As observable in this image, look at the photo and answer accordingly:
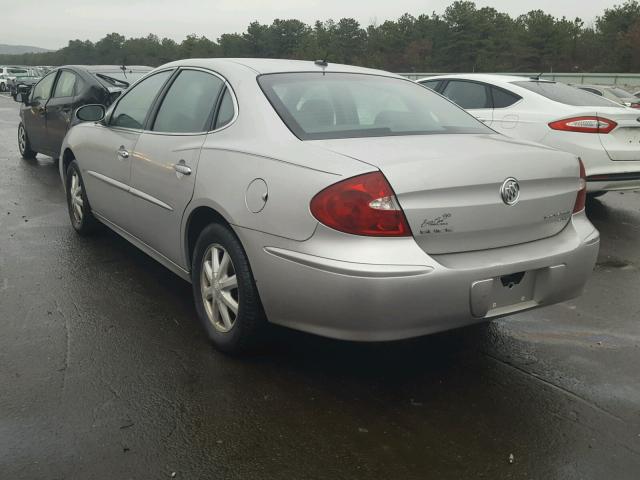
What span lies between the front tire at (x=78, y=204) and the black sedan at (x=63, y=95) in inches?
138

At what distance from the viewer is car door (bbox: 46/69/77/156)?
9.20 meters

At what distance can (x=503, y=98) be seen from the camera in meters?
7.69

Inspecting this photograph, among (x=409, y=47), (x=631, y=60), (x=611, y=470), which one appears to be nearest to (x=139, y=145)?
(x=611, y=470)

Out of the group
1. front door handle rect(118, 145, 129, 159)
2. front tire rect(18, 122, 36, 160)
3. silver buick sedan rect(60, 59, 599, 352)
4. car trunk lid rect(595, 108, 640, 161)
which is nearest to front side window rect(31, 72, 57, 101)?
front tire rect(18, 122, 36, 160)

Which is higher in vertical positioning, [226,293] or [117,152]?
[117,152]

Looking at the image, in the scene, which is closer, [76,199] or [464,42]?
[76,199]

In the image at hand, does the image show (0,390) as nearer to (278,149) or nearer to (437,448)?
(278,149)

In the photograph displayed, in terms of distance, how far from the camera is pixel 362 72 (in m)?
4.24

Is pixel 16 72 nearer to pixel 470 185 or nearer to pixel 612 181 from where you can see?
pixel 612 181

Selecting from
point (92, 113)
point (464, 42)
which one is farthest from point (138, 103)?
point (464, 42)

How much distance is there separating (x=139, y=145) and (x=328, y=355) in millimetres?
1926

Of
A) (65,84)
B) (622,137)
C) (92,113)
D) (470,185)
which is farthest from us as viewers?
(65,84)

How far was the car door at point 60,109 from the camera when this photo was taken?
362 inches

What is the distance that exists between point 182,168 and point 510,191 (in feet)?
5.92
